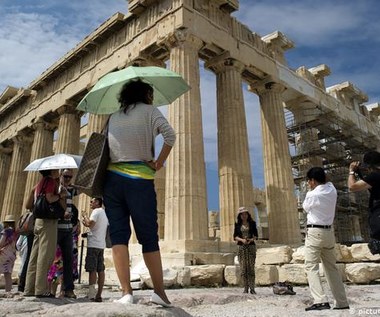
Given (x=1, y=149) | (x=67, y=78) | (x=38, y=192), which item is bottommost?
(x=38, y=192)

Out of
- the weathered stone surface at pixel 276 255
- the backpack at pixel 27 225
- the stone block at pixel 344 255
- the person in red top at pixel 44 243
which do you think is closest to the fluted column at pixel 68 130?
the weathered stone surface at pixel 276 255

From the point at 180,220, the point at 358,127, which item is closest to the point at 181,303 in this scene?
the point at 180,220

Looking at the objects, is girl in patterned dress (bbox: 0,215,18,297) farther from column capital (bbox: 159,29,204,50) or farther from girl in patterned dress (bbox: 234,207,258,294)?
column capital (bbox: 159,29,204,50)

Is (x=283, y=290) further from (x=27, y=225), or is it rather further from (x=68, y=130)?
(x=68, y=130)

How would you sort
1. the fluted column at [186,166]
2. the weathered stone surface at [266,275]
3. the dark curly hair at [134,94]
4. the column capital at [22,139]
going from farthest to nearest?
the column capital at [22,139] < the fluted column at [186,166] < the weathered stone surface at [266,275] < the dark curly hair at [134,94]

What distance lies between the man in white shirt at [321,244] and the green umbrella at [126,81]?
2.26m

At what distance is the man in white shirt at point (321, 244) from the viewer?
15.2ft

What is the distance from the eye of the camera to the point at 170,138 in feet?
11.4

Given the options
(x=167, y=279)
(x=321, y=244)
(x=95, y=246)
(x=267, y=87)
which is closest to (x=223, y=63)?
(x=267, y=87)

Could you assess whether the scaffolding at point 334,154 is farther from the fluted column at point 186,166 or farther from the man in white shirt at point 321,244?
the man in white shirt at point 321,244

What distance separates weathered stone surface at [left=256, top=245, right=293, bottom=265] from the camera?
10992 millimetres

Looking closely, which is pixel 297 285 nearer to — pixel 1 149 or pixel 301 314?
pixel 301 314

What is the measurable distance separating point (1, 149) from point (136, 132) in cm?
2724

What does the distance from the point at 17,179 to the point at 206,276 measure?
18.6 m
